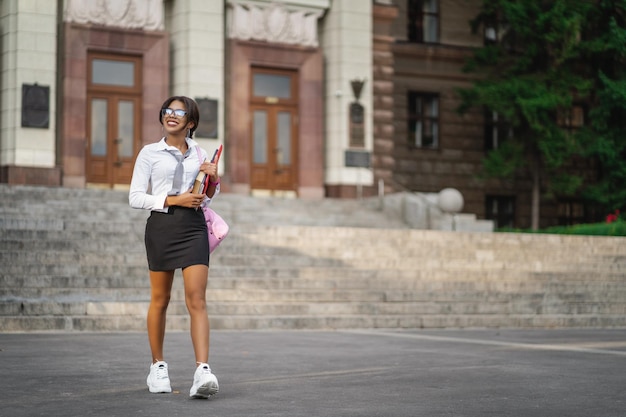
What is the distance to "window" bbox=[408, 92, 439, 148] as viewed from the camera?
38.4 m

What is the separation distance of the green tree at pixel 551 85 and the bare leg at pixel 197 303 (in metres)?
27.9

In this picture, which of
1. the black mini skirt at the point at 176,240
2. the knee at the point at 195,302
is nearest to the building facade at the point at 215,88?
the black mini skirt at the point at 176,240

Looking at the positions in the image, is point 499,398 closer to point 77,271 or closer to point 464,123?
point 77,271

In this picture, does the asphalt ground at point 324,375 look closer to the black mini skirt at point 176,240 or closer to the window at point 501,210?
the black mini skirt at point 176,240

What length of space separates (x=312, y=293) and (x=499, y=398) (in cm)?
875

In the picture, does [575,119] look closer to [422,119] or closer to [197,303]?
[422,119]

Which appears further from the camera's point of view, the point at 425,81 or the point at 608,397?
the point at 425,81

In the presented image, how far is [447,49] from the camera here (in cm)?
3856

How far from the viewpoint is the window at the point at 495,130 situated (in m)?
39.8

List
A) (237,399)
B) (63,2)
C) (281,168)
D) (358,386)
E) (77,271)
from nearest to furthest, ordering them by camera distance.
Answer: (237,399) < (358,386) < (77,271) < (63,2) < (281,168)

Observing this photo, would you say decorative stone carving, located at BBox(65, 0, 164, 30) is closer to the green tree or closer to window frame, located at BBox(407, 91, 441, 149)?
the green tree

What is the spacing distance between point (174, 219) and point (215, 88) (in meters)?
22.9

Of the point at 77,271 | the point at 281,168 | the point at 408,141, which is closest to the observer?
the point at 77,271

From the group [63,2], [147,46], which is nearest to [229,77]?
[147,46]
